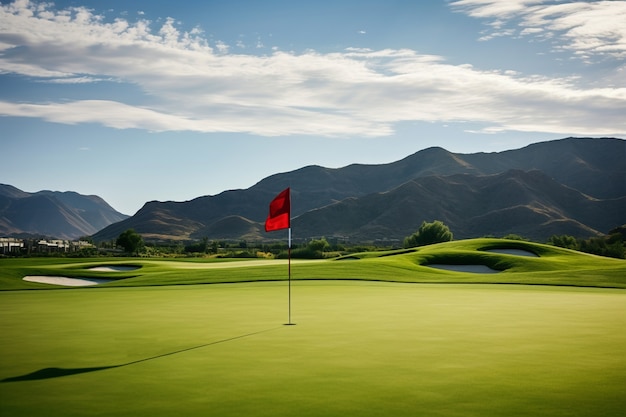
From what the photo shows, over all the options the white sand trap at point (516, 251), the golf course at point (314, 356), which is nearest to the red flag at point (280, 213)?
the golf course at point (314, 356)

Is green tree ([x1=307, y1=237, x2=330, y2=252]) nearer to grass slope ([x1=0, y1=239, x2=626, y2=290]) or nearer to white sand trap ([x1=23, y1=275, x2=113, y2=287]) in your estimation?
grass slope ([x1=0, y1=239, x2=626, y2=290])

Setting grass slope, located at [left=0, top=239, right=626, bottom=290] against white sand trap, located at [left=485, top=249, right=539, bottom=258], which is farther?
white sand trap, located at [left=485, top=249, right=539, bottom=258]

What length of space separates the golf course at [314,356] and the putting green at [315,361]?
32 mm

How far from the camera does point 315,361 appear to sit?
495 inches

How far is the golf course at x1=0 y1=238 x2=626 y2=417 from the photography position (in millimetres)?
9383

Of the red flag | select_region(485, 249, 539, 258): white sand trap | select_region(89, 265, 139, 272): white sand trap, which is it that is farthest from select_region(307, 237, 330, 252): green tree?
the red flag

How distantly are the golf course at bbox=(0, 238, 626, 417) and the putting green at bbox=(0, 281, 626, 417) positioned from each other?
0.10 feet

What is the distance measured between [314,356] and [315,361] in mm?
556

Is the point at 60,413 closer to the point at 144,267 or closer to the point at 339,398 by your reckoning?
the point at 339,398

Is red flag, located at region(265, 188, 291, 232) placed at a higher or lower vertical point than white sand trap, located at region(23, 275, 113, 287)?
higher

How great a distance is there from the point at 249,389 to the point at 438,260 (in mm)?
47567

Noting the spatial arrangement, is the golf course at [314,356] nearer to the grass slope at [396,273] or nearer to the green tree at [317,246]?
the grass slope at [396,273]

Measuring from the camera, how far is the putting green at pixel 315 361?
30.6 ft

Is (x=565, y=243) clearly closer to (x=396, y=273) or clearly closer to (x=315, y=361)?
(x=396, y=273)
